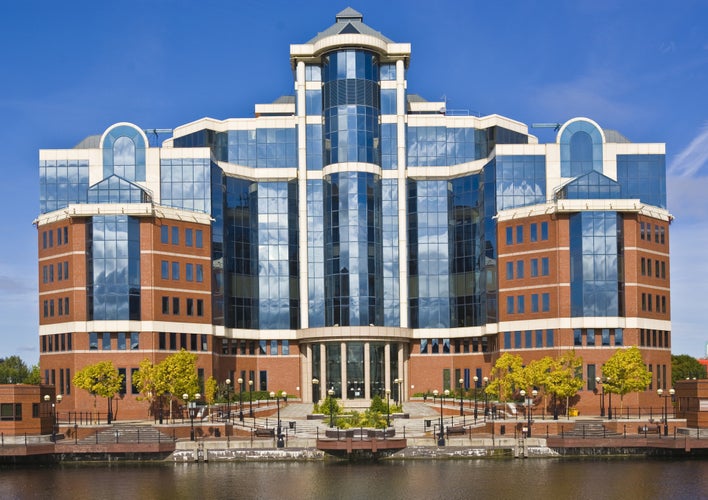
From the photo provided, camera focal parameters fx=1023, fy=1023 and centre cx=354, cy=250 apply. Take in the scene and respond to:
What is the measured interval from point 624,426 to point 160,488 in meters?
40.6

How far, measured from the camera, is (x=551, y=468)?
246 feet

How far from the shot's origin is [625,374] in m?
97.8

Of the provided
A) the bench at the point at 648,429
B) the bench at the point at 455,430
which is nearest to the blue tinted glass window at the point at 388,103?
the bench at the point at 455,430

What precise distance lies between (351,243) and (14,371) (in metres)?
84.1

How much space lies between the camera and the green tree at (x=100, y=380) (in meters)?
96.6

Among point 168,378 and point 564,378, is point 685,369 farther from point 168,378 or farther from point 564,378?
point 168,378

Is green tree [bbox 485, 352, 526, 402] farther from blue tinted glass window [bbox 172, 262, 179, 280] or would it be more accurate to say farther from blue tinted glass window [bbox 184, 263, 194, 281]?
blue tinted glass window [bbox 172, 262, 179, 280]

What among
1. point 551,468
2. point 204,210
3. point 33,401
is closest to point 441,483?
point 551,468

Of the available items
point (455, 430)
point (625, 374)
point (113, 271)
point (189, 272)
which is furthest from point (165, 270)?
point (625, 374)

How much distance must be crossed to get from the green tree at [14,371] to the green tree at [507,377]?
87981 mm


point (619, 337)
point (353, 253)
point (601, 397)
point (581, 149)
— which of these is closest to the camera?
point (601, 397)

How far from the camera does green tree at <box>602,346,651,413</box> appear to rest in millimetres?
97562

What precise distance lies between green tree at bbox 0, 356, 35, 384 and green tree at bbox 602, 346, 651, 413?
331 feet

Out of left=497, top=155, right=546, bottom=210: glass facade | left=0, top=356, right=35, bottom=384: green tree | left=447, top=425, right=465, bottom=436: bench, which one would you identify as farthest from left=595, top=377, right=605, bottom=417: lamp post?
left=0, top=356, right=35, bottom=384: green tree
